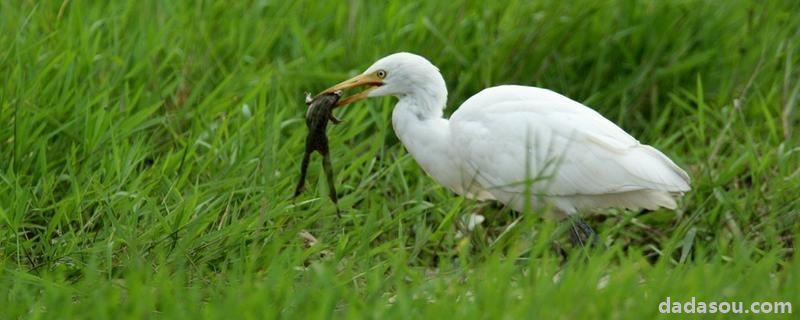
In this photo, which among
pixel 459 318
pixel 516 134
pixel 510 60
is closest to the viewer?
pixel 459 318

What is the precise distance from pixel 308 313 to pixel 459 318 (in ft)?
1.23

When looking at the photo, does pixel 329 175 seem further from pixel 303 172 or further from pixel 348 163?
pixel 348 163

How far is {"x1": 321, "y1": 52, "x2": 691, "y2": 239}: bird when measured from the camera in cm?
487

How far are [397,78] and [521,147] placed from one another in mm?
478

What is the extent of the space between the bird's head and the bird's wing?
0.57 feet

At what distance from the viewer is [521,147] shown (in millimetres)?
4918

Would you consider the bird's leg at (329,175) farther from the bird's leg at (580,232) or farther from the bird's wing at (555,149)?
the bird's leg at (580,232)

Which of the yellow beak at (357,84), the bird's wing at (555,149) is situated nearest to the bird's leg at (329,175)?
the yellow beak at (357,84)

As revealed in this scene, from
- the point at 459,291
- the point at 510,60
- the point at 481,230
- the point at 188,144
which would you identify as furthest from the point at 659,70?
the point at 459,291

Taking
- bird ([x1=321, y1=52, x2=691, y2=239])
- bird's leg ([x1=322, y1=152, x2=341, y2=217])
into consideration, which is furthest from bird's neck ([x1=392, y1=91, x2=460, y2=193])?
bird's leg ([x1=322, y1=152, x2=341, y2=217])

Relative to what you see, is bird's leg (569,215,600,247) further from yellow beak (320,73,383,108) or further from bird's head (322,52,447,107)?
yellow beak (320,73,383,108)

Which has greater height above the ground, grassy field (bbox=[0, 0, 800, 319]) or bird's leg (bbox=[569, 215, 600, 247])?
grassy field (bbox=[0, 0, 800, 319])

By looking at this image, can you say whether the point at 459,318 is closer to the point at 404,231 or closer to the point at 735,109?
the point at 404,231

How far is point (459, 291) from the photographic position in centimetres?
382
